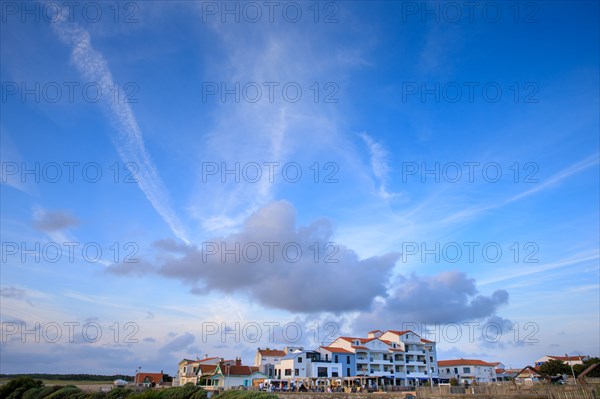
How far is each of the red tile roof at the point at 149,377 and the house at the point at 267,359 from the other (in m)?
20.0

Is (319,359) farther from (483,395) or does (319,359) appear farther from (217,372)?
(483,395)

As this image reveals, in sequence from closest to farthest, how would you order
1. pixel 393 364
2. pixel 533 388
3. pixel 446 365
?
1. pixel 533 388
2. pixel 393 364
3. pixel 446 365

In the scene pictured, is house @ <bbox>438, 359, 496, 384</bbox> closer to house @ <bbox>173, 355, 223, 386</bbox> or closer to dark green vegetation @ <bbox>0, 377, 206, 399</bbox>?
house @ <bbox>173, 355, 223, 386</bbox>

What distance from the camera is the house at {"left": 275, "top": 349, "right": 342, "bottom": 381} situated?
73438 mm

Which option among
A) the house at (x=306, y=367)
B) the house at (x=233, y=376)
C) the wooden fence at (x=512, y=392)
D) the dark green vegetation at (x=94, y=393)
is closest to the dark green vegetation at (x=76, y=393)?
the dark green vegetation at (x=94, y=393)

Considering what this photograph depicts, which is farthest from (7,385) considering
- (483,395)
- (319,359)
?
(483,395)

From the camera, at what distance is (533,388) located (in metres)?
45.7

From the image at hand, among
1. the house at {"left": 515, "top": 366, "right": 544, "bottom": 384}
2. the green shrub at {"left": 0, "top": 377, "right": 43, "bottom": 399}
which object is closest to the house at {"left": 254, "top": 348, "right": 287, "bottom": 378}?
the green shrub at {"left": 0, "top": 377, "right": 43, "bottom": 399}

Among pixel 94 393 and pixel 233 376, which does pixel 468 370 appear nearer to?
pixel 233 376

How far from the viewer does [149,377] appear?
92.7 m

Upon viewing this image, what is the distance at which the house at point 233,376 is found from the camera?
75000mm

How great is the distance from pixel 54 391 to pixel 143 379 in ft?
123

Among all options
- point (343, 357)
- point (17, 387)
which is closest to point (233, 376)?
point (343, 357)

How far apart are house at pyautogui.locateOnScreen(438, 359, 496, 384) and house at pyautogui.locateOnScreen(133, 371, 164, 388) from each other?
57.7m
